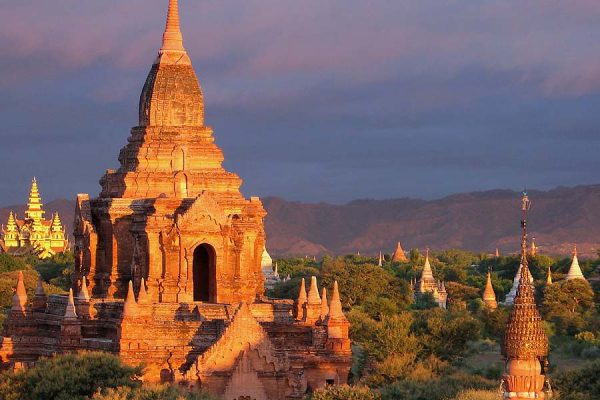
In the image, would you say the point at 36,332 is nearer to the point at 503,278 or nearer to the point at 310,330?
the point at 310,330

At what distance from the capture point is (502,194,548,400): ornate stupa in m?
32.0

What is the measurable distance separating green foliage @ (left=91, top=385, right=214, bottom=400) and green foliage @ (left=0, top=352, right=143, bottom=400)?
516 millimetres

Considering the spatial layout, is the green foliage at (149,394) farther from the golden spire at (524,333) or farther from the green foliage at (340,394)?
the golden spire at (524,333)

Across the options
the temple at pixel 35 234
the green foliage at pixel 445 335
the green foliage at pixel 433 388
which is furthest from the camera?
the temple at pixel 35 234

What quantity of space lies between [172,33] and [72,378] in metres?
9.55

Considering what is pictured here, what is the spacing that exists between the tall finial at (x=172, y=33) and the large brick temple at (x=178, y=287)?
3cm

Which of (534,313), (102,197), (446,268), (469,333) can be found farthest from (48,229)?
(534,313)

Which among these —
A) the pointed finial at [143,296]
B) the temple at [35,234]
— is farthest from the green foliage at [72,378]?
the temple at [35,234]

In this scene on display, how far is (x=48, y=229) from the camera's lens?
187000 millimetres

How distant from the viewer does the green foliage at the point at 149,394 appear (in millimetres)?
39375

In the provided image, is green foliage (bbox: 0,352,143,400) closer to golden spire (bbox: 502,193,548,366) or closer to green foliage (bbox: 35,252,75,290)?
golden spire (bbox: 502,193,548,366)

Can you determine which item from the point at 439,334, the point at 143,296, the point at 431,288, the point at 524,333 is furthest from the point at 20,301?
the point at 431,288

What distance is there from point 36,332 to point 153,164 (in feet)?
14.8

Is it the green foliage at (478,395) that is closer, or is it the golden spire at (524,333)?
the golden spire at (524,333)
